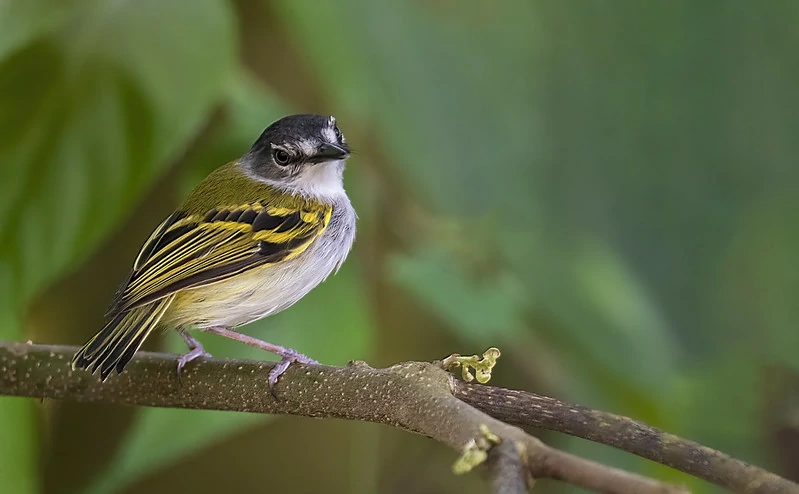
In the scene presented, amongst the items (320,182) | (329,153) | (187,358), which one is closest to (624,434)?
(187,358)

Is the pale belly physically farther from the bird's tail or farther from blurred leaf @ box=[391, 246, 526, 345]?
blurred leaf @ box=[391, 246, 526, 345]

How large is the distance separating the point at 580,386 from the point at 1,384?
4.09 ft

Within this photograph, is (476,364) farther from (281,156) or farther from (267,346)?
(281,156)

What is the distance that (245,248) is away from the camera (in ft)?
5.20

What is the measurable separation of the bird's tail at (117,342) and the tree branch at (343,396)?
6cm

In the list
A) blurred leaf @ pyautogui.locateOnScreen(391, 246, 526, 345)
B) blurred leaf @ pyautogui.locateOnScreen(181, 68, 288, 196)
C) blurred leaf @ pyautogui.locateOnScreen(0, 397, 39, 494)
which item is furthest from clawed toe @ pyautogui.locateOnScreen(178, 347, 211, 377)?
blurred leaf @ pyautogui.locateOnScreen(391, 246, 526, 345)

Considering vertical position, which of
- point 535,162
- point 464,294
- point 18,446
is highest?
point 535,162

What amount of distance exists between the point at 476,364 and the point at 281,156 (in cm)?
91

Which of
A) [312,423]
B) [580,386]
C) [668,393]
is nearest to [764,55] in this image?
[668,393]

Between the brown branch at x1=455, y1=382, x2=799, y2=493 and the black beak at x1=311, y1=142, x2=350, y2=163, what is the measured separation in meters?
0.75

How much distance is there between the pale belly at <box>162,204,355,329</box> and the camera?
5.08ft

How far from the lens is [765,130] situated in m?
1.51

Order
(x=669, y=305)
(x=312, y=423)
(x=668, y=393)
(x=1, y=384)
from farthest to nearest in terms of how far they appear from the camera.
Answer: (x=312, y=423) → (x=668, y=393) → (x=669, y=305) → (x=1, y=384)

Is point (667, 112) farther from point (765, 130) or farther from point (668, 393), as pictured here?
point (668, 393)
